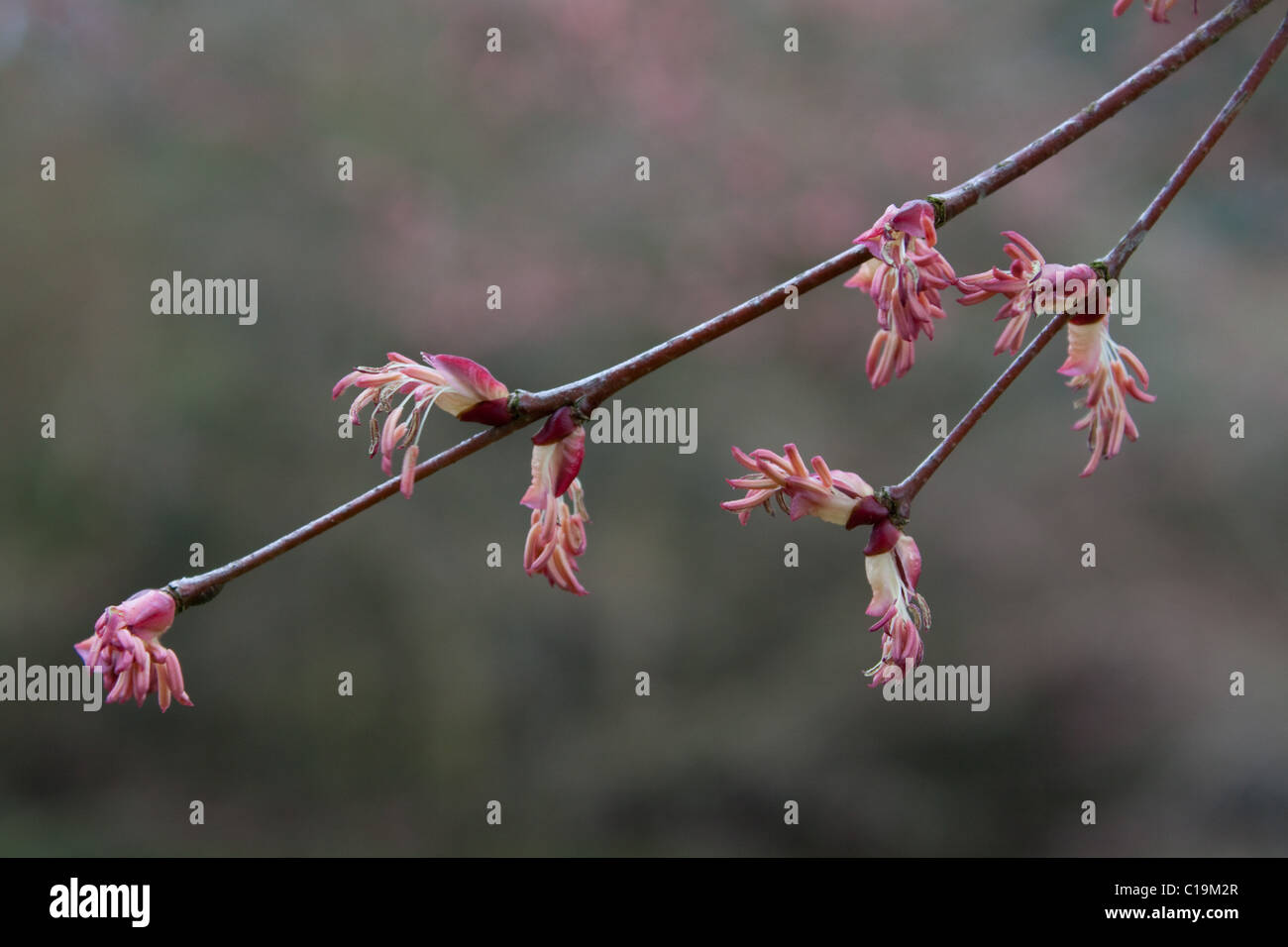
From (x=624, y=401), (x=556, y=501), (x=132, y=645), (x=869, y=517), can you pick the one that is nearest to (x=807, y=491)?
(x=869, y=517)

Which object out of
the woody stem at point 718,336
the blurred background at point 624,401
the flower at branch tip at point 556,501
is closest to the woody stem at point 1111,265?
the woody stem at point 718,336

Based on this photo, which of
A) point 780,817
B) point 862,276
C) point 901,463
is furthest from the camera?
point 901,463

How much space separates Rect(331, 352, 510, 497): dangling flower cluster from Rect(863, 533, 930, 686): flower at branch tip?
234mm

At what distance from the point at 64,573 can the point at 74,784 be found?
47cm

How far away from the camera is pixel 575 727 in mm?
2418

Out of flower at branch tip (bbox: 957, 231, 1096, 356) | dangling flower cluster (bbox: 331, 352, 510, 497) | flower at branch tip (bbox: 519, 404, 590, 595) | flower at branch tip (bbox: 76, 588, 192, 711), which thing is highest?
flower at branch tip (bbox: 957, 231, 1096, 356)

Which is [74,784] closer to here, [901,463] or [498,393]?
[901,463]

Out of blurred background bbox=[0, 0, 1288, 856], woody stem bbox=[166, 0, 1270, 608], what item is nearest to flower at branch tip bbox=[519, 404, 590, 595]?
woody stem bbox=[166, 0, 1270, 608]

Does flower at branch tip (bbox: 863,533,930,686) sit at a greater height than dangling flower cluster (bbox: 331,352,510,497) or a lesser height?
lesser

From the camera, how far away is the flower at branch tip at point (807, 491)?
61 centimetres

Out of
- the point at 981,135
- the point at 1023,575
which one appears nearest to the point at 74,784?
the point at 1023,575

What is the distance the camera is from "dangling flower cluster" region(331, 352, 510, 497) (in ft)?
1.80

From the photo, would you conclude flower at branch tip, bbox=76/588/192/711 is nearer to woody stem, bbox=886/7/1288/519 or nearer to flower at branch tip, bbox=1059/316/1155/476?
woody stem, bbox=886/7/1288/519

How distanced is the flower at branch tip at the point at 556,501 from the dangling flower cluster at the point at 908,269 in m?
0.17
